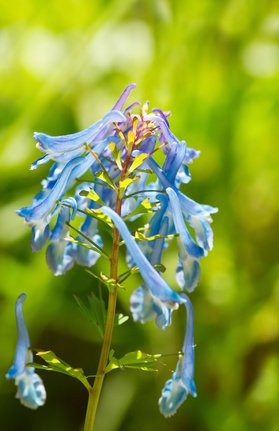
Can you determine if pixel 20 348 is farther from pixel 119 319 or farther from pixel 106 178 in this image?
pixel 106 178

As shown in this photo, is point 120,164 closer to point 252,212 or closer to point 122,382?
point 122,382

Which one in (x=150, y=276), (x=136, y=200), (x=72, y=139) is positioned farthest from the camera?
(x=136, y=200)

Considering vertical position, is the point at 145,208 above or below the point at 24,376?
above

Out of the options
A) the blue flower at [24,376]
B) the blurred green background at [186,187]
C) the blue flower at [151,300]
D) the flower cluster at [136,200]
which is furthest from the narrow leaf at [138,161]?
the blurred green background at [186,187]

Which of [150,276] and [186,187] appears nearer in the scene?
[150,276]

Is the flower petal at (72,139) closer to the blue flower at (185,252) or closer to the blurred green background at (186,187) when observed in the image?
the blue flower at (185,252)

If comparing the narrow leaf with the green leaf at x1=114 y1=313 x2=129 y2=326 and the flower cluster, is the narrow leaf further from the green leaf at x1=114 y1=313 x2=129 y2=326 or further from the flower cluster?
the green leaf at x1=114 y1=313 x2=129 y2=326

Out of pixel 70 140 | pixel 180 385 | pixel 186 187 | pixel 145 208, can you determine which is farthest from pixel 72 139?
pixel 186 187
